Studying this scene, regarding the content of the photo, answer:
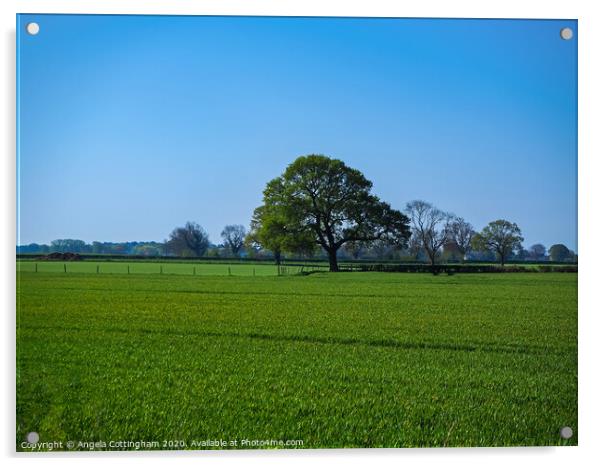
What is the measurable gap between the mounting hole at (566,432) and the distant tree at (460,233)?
1.62 metres

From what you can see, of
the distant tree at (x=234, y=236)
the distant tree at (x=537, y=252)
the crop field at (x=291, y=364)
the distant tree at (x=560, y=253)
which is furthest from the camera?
the distant tree at (x=234, y=236)

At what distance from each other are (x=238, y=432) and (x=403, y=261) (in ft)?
7.20

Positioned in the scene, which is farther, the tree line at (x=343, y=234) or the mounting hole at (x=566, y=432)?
the tree line at (x=343, y=234)

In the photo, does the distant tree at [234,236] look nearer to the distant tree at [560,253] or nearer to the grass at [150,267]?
the grass at [150,267]

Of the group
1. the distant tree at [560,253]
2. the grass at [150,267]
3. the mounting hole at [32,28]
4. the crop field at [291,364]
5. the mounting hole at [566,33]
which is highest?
the mounting hole at [566,33]

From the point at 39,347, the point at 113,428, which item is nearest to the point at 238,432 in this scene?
the point at 113,428

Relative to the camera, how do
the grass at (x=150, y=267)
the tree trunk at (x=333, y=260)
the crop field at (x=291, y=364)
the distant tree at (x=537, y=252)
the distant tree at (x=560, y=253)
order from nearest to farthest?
the crop field at (x=291, y=364) < the grass at (x=150, y=267) < the distant tree at (x=560, y=253) < the distant tree at (x=537, y=252) < the tree trunk at (x=333, y=260)

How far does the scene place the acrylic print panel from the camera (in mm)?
4449

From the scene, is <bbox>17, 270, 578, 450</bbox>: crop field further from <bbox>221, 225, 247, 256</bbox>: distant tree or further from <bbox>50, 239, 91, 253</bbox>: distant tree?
<bbox>221, 225, 247, 256</bbox>: distant tree

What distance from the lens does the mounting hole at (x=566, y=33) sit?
482 cm

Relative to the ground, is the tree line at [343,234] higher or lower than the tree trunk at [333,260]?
higher

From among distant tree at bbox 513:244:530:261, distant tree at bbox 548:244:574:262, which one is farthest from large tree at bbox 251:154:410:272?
distant tree at bbox 548:244:574:262

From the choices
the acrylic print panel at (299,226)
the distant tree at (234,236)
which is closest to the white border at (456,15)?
the acrylic print panel at (299,226)

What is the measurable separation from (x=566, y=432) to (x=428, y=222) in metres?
1.94
